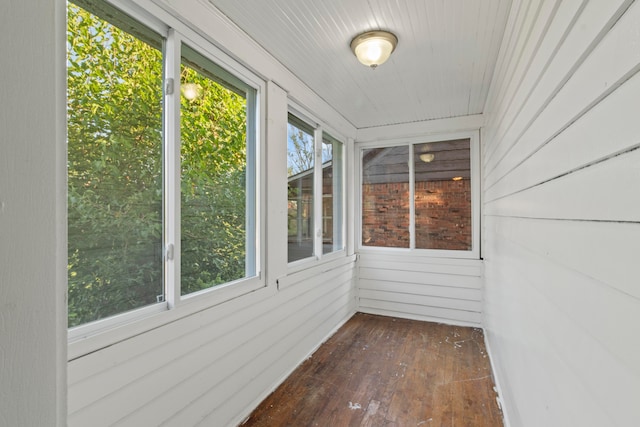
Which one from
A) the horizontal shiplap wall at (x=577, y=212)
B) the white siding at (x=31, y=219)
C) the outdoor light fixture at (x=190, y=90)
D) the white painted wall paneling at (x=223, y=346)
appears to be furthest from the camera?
the outdoor light fixture at (x=190, y=90)

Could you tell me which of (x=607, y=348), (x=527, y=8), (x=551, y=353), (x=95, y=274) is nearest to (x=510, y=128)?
(x=527, y=8)

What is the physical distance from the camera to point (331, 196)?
12.1ft

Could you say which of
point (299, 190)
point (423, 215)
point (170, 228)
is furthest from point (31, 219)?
point (423, 215)

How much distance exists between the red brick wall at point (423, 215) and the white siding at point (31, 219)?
3.91 m

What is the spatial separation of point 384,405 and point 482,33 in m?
2.62

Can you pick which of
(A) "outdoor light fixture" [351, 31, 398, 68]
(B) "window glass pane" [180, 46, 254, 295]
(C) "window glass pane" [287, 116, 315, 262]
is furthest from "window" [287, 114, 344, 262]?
(A) "outdoor light fixture" [351, 31, 398, 68]

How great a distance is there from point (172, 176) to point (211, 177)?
12.5 inches

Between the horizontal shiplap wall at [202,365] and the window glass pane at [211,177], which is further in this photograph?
the window glass pane at [211,177]

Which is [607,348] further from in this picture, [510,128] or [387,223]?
[387,223]

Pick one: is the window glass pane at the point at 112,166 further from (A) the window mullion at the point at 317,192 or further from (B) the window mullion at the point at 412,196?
(B) the window mullion at the point at 412,196

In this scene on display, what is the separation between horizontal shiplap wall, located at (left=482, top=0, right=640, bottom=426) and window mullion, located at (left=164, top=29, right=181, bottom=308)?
161 centimetres

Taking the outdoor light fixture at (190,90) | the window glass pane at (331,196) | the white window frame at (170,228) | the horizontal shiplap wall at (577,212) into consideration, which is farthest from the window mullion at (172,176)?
the window glass pane at (331,196)

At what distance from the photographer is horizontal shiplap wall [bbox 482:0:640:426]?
0.60 metres

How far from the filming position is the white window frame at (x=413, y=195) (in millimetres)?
3693
